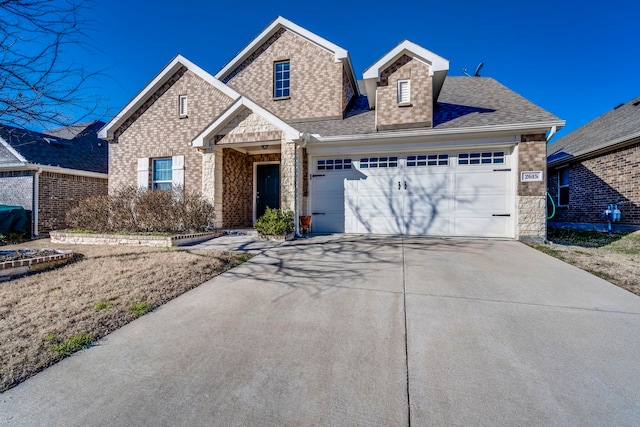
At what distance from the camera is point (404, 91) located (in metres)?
8.37

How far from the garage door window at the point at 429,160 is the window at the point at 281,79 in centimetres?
572

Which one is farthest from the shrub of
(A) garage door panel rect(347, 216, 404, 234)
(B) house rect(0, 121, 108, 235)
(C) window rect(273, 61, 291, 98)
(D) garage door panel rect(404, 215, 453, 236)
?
(D) garage door panel rect(404, 215, 453, 236)

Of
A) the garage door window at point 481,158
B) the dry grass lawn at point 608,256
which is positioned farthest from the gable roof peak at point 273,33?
the dry grass lawn at point 608,256

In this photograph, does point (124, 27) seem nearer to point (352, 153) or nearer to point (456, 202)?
point (352, 153)

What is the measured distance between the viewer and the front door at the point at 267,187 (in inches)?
408

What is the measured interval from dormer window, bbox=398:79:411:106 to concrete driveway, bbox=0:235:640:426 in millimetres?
6310

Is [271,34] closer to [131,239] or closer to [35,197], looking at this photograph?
[131,239]

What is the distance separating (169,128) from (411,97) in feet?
27.9

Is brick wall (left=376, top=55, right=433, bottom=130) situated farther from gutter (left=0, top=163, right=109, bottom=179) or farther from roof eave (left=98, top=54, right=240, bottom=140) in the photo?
gutter (left=0, top=163, right=109, bottom=179)

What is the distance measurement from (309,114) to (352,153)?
2.95 metres

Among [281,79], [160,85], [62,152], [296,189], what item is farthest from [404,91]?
[62,152]

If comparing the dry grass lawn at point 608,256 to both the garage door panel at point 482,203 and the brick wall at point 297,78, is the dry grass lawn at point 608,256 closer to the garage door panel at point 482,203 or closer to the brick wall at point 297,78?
the garage door panel at point 482,203

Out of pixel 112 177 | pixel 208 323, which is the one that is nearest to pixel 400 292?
pixel 208 323

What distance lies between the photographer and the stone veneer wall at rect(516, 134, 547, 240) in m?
7.13
